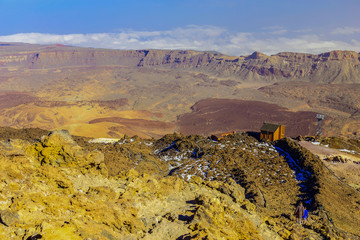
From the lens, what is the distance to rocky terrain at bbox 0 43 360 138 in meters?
59.1

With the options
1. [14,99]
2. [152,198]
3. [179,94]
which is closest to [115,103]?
[179,94]

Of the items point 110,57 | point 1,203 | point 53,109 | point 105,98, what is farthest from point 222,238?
point 110,57

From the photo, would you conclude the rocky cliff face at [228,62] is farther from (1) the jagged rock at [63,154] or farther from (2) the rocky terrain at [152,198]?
(1) the jagged rock at [63,154]

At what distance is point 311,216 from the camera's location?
12172 mm

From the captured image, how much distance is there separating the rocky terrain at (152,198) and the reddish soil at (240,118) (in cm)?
3714

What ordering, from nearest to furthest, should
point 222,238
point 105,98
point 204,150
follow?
1. point 222,238
2. point 204,150
3. point 105,98

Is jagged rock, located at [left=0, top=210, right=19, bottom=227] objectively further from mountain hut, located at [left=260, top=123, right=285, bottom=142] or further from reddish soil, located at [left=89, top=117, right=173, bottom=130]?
reddish soil, located at [left=89, top=117, right=173, bottom=130]

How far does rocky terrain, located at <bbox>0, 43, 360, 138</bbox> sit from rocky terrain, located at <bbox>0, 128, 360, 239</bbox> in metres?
33.9

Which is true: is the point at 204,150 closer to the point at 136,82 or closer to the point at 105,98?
the point at 105,98

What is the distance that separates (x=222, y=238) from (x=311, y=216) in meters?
7.54

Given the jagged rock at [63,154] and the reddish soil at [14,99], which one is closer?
the jagged rock at [63,154]

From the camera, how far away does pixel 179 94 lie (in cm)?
9825

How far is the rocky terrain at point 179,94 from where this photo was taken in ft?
194

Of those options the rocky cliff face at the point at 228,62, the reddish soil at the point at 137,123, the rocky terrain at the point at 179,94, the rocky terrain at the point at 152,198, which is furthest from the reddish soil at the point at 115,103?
the rocky cliff face at the point at 228,62
